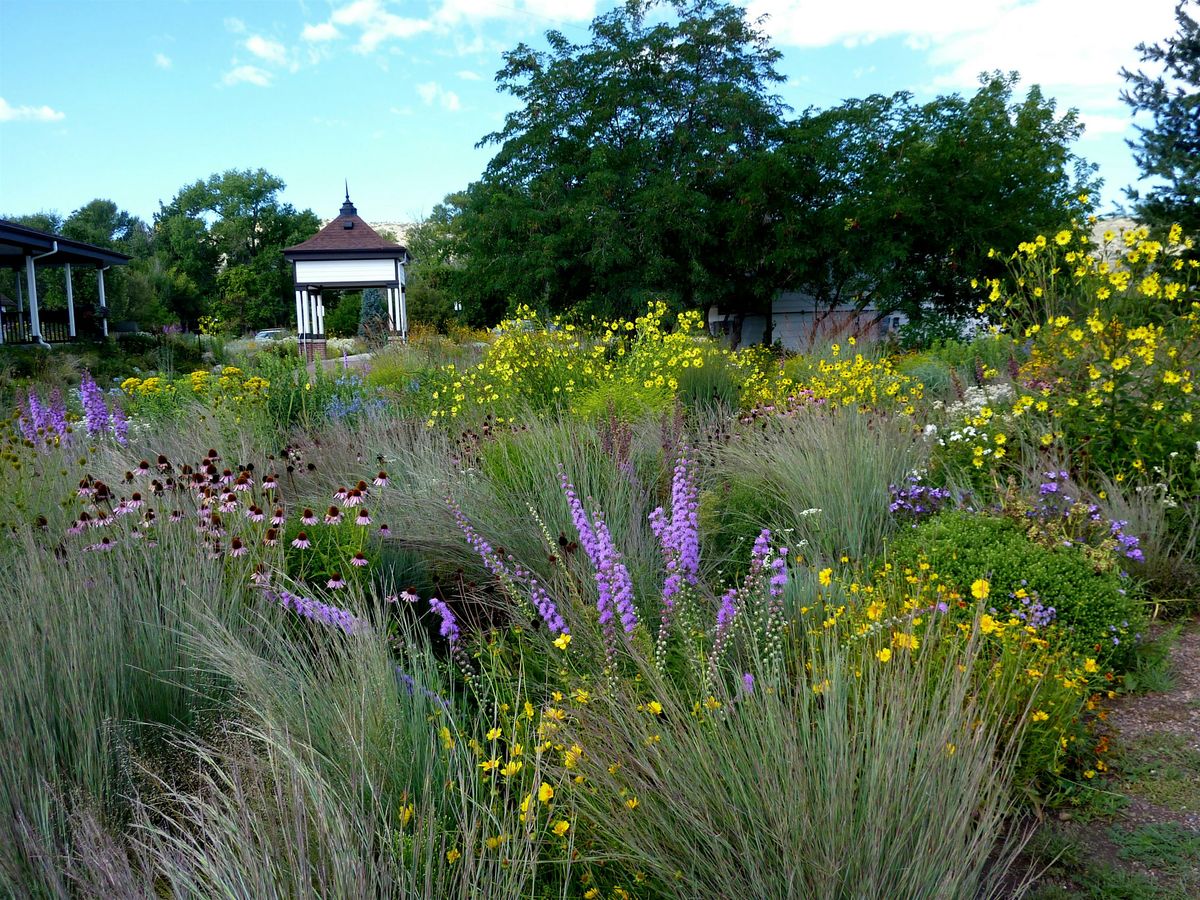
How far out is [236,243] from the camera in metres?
64.1

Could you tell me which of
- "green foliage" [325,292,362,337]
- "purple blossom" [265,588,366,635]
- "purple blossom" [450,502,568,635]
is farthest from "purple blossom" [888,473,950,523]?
"green foliage" [325,292,362,337]

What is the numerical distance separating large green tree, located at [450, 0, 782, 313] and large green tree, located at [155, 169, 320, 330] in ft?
140

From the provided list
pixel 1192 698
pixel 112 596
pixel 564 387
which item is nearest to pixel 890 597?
pixel 1192 698

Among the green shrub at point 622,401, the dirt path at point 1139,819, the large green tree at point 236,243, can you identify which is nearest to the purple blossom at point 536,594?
the dirt path at point 1139,819

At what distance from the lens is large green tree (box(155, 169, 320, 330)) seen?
60406 millimetres

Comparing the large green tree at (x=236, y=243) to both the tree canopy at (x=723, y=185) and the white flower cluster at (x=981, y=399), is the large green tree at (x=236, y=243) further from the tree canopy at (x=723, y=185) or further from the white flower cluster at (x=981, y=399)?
the white flower cluster at (x=981, y=399)

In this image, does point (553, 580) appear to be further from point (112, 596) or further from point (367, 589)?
point (112, 596)

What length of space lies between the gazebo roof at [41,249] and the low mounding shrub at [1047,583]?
24.6 m

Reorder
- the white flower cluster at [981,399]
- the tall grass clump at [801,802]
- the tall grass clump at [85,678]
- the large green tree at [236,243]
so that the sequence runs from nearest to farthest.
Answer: the tall grass clump at [801,802]
the tall grass clump at [85,678]
the white flower cluster at [981,399]
the large green tree at [236,243]

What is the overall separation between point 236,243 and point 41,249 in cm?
4282

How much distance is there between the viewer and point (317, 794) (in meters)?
1.66

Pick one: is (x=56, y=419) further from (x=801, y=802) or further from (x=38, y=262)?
(x=38, y=262)

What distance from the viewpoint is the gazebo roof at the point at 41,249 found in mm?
22406

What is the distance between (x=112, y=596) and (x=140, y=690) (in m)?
0.36
